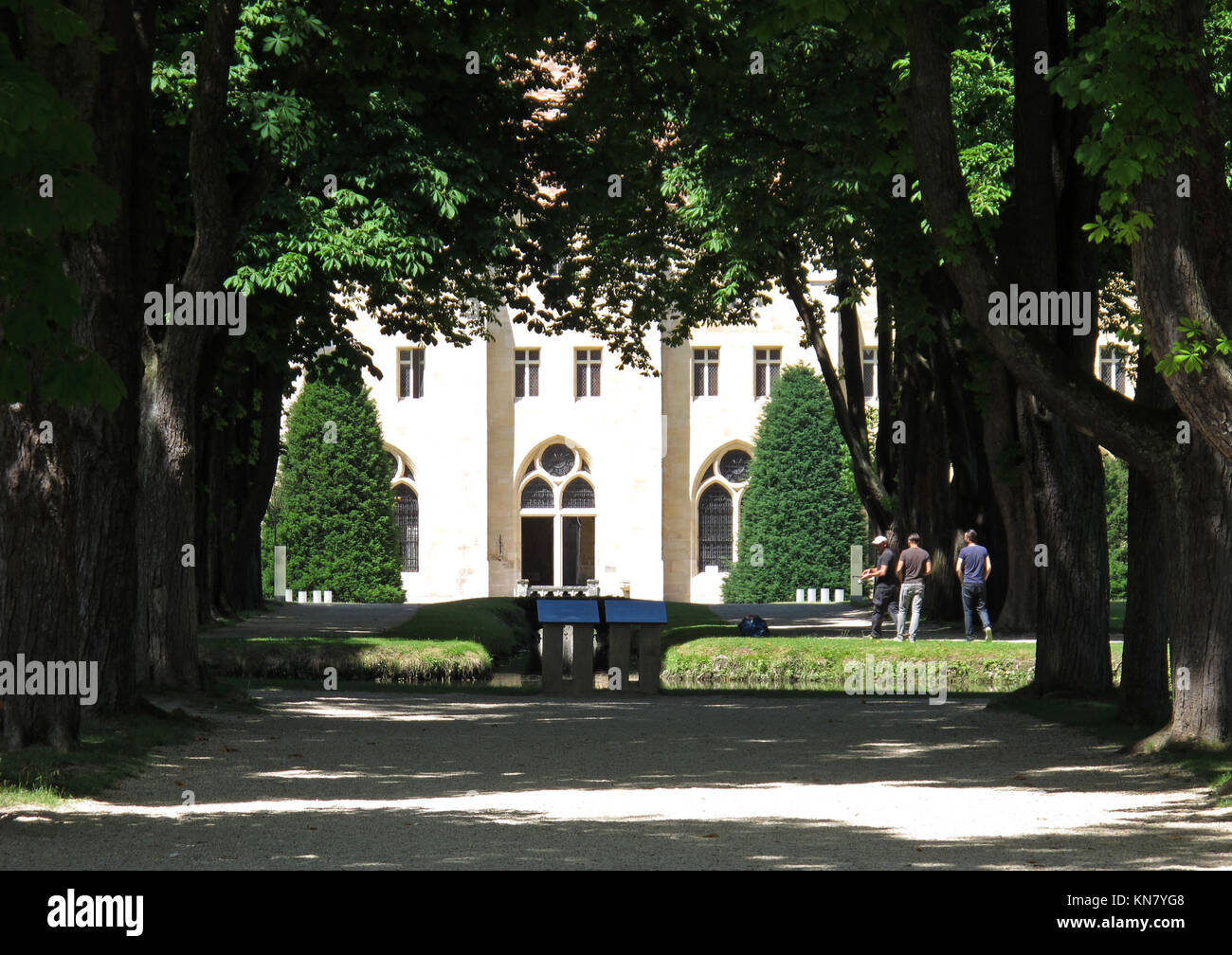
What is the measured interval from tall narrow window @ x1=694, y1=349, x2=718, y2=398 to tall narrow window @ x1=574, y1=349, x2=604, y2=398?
3.10 meters

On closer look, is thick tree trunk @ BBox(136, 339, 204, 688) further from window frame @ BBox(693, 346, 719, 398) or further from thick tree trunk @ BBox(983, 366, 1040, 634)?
window frame @ BBox(693, 346, 719, 398)

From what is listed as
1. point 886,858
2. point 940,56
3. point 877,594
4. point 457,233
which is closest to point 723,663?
point 877,594

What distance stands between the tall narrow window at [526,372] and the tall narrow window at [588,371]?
137cm

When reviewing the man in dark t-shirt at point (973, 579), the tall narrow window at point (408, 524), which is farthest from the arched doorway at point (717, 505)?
the man in dark t-shirt at point (973, 579)

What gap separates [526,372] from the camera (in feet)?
171

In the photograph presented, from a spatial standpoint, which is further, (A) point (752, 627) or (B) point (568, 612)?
(A) point (752, 627)

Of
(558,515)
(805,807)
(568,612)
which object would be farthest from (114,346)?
(558,515)

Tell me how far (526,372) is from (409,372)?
146 inches

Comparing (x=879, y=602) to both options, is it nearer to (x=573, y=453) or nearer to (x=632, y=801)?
(x=632, y=801)

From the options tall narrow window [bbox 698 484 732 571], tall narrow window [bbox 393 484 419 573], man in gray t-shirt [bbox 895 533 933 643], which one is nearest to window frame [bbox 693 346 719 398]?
tall narrow window [bbox 698 484 732 571]

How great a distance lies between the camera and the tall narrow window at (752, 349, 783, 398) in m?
51.9

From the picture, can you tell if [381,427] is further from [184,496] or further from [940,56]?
[940,56]

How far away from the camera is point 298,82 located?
15500 millimetres

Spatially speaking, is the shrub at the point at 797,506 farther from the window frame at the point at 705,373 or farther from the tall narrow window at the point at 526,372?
the tall narrow window at the point at 526,372
